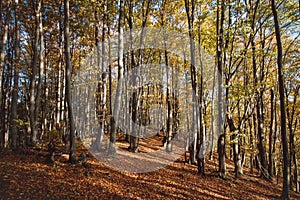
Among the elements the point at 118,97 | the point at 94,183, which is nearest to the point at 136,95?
the point at 118,97

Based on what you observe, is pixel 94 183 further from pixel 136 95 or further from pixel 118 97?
pixel 136 95

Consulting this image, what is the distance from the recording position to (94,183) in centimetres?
813

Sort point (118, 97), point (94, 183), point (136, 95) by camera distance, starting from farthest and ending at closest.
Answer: point (136, 95) → point (118, 97) → point (94, 183)

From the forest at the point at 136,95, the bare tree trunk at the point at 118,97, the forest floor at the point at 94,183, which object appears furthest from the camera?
the bare tree trunk at the point at 118,97

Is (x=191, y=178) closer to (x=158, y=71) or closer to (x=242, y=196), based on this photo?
(x=242, y=196)

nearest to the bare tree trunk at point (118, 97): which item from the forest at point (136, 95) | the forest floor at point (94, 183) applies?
the forest at point (136, 95)

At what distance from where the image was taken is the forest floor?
23.2 ft

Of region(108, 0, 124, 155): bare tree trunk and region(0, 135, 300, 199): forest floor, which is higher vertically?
region(108, 0, 124, 155): bare tree trunk

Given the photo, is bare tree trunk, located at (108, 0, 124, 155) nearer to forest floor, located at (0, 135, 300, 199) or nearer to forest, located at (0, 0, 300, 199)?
forest, located at (0, 0, 300, 199)

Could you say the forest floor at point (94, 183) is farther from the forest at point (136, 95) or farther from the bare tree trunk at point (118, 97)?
the bare tree trunk at point (118, 97)

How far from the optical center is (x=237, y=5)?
1202 centimetres

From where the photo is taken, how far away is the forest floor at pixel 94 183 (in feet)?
23.2

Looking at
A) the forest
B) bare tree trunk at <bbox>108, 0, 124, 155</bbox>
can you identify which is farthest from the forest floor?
bare tree trunk at <bbox>108, 0, 124, 155</bbox>

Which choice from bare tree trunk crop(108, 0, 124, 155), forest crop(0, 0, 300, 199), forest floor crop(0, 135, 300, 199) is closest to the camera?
forest floor crop(0, 135, 300, 199)
